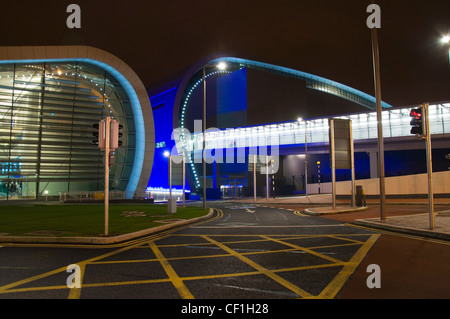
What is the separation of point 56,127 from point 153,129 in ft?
27.0

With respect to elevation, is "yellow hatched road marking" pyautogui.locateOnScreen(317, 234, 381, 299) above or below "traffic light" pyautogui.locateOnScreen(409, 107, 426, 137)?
below

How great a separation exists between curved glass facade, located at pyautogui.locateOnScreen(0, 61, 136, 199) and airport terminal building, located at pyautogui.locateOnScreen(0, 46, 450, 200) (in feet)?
0.27

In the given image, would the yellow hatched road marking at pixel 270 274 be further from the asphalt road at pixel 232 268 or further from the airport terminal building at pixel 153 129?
the airport terminal building at pixel 153 129

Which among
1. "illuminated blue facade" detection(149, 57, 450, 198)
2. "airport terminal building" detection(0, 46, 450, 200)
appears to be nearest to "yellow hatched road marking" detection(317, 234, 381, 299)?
"airport terminal building" detection(0, 46, 450, 200)

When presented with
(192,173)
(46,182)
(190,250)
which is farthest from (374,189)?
(46,182)

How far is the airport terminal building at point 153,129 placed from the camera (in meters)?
26.4

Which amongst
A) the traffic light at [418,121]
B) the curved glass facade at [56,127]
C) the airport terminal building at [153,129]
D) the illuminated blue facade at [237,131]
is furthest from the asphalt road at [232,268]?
the illuminated blue facade at [237,131]

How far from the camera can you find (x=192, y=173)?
4025cm

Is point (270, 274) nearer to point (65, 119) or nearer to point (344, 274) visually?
point (344, 274)

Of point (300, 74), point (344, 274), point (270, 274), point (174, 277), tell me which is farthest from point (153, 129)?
point (300, 74)

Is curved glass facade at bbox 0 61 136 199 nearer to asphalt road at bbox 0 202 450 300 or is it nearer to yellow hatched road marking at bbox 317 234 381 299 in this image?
asphalt road at bbox 0 202 450 300

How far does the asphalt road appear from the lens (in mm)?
4457
